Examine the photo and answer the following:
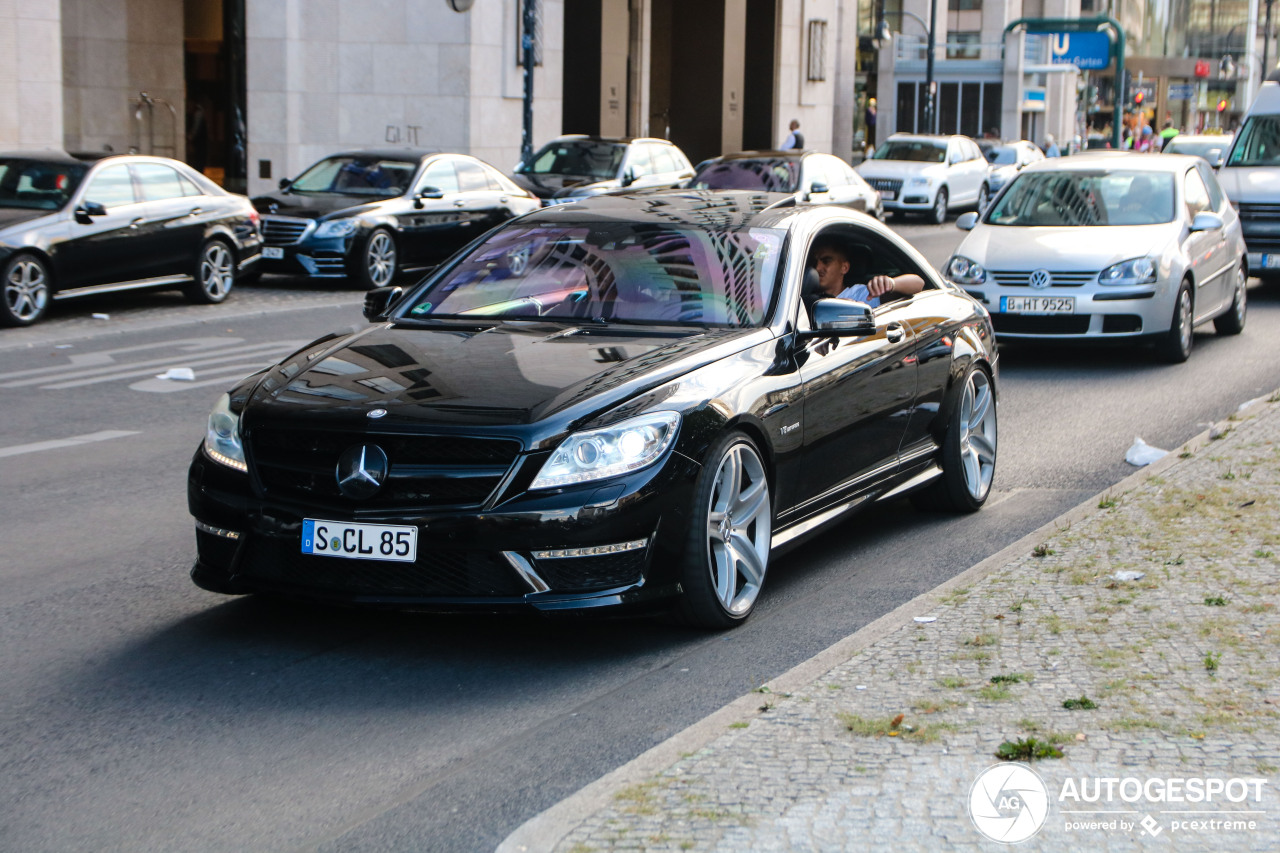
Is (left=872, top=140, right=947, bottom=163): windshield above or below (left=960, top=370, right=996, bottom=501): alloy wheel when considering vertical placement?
above

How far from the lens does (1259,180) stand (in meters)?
19.8

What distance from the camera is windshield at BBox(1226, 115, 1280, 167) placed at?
2077 centimetres

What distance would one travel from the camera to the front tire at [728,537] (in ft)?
17.8

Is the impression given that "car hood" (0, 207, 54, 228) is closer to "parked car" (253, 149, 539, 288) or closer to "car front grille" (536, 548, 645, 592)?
"parked car" (253, 149, 539, 288)

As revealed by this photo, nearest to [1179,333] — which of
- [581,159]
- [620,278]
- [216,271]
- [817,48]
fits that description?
[620,278]

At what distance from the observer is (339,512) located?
5.13 meters

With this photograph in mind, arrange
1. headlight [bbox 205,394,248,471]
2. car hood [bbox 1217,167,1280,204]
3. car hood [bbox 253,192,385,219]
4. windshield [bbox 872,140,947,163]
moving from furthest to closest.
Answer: windshield [bbox 872,140,947,163] → car hood [bbox 1217,167,1280,204] → car hood [bbox 253,192,385,219] → headlight [bbox 205,394,248,471]

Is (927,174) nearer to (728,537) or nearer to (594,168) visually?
(594,168)

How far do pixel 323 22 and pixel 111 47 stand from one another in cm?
393

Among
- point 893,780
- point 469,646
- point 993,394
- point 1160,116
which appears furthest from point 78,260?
point 1160,116

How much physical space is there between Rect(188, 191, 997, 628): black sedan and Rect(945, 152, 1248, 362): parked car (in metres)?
6.24

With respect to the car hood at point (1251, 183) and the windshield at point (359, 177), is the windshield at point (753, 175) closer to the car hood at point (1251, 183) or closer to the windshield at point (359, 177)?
the windshield at point (359, 177)

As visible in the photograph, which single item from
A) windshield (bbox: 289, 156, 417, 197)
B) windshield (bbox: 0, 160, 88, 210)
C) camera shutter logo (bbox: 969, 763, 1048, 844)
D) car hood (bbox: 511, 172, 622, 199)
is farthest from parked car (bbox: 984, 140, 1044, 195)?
camera shutter logo (bbox: 969, 763, 1048, 844)

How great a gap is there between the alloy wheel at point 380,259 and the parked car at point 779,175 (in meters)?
5.04
